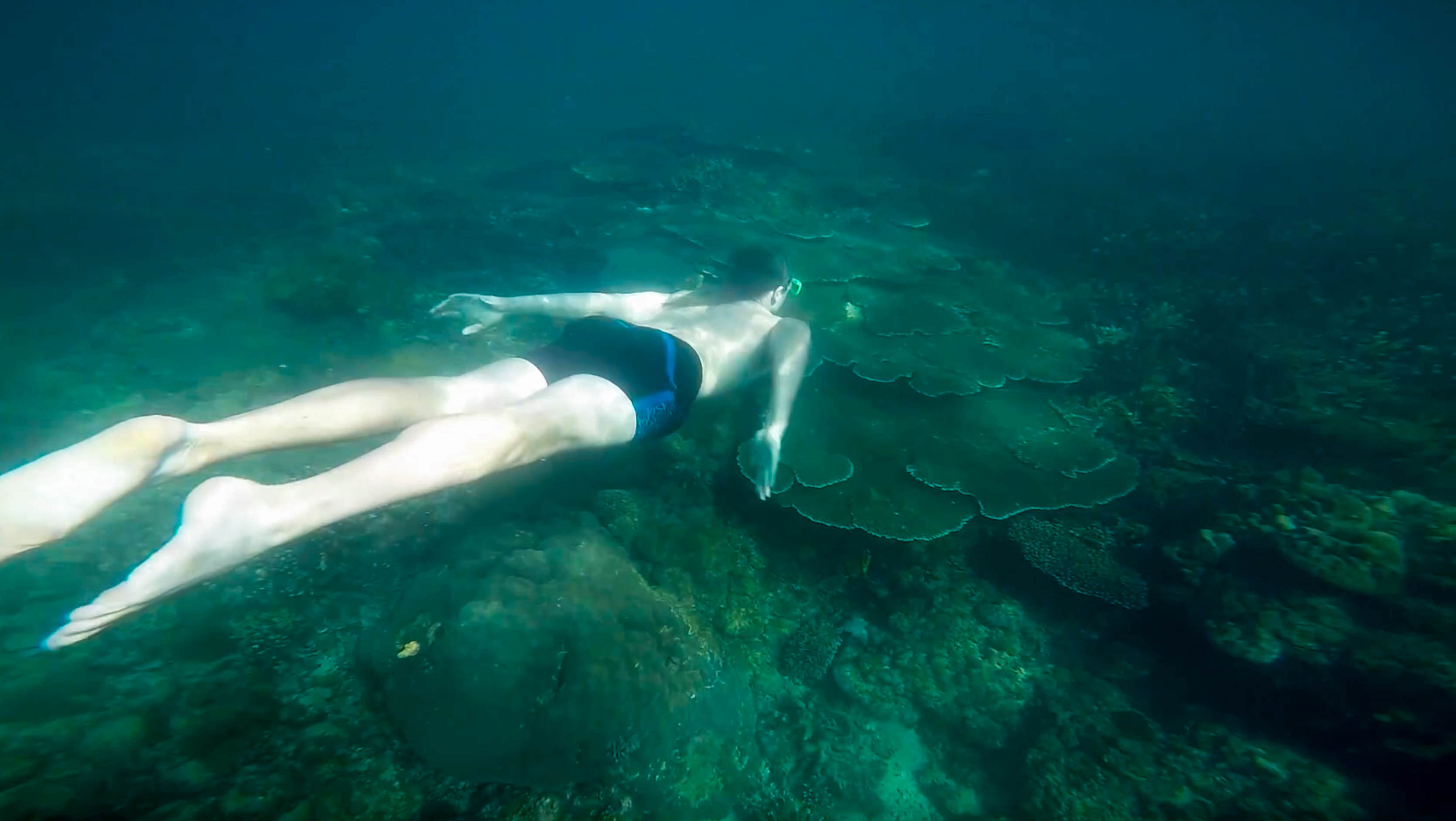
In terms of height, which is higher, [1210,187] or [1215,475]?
[1215,475]

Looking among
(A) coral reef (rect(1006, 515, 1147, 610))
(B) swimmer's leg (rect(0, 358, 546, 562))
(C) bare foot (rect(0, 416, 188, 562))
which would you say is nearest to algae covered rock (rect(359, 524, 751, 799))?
(B) swimmer's leg (rect(0, 358, 546, 562))

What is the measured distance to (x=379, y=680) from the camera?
3146mm

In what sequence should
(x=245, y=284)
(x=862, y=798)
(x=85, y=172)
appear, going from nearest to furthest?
(x=862, y=798) → (x=245, y=284) → (x=85, y=172)

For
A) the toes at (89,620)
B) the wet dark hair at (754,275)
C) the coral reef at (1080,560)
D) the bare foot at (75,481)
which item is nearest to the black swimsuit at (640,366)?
the wet dark hair at (754,275)

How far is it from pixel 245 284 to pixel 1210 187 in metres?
23.1

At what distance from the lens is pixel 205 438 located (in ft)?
8.89

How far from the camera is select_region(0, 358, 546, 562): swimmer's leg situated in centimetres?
219

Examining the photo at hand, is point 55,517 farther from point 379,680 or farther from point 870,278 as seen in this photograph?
point 870,278

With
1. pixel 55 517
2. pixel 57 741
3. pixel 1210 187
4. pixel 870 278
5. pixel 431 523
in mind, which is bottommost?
pixel 1210 187

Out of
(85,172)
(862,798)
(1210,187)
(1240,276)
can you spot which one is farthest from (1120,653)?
(85,172)

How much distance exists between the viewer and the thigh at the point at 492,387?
3346 millimetres

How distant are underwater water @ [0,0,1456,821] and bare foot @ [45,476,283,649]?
20mm

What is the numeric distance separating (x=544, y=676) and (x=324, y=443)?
1.63m

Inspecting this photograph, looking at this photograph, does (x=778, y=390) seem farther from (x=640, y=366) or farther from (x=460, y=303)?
(x=460, y=303)
